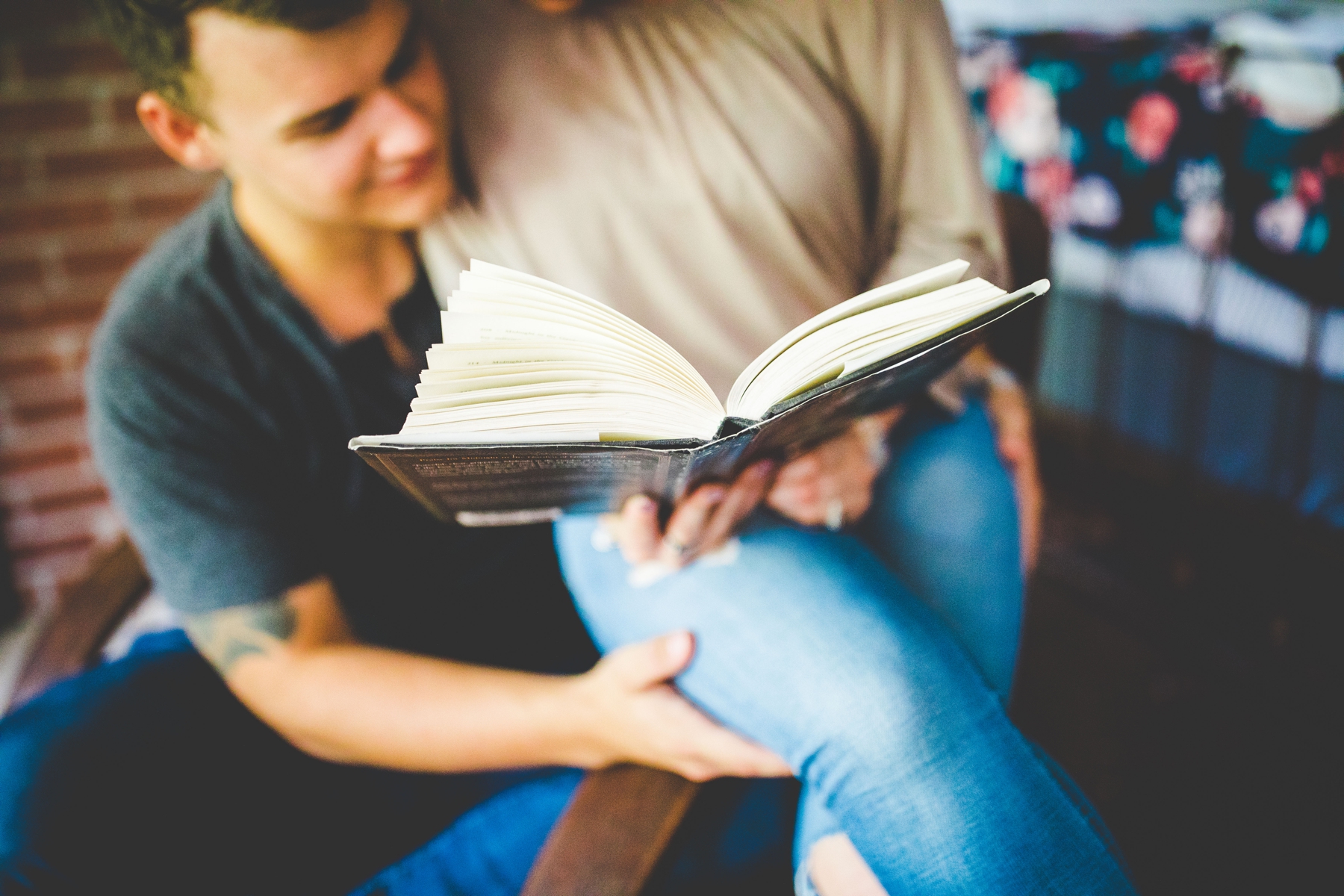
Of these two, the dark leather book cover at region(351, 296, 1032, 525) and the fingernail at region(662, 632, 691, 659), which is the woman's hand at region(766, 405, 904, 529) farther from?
the fingernail at region(662, 632, 691, 659)

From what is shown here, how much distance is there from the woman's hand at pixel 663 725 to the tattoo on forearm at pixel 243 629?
319mm

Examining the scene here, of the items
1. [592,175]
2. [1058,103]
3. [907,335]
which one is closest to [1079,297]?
[1058,103]

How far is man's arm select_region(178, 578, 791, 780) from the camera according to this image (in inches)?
30.1

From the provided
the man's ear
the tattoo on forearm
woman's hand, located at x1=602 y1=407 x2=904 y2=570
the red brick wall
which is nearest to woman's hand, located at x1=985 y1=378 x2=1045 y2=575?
woman's hand, located at x1=602 y1=407 x2=904 y2=570

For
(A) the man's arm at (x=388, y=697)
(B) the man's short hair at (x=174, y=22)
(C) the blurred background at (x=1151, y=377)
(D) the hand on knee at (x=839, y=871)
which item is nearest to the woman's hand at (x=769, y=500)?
(A) the man's arm at (x=388, y=697)

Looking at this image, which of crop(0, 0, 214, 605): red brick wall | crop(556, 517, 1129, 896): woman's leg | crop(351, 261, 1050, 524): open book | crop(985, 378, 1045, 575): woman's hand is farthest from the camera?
crop(0, 0, 214, 605): red brick wall

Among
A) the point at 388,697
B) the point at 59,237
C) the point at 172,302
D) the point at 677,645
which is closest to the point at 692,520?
the point at 677,645

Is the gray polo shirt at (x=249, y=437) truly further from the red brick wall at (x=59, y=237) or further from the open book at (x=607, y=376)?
the red brick wall at (x=59, y=237)

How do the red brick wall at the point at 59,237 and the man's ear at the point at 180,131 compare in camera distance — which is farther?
the red brick wall at the point at 59,237

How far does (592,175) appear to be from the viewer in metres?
0.79

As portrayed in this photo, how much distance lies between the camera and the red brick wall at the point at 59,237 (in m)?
1.58

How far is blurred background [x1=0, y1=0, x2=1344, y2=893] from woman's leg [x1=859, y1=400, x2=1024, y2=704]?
47 cm

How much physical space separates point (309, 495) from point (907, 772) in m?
0.66

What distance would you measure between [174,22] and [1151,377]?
2132 millimetres
